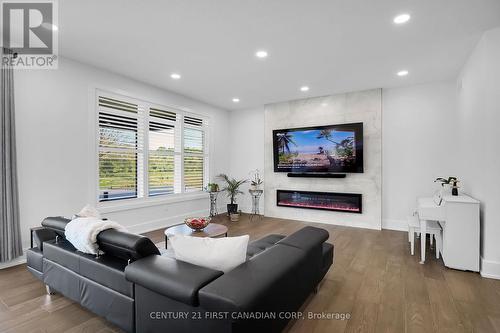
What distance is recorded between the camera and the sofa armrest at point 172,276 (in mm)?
1302

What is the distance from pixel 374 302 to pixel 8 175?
4.47 metres

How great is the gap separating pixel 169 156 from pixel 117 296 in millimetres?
3865

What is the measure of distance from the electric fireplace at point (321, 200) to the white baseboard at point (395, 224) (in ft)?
1.75

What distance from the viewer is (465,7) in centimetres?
246

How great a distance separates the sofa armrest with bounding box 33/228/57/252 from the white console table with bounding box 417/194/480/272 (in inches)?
181

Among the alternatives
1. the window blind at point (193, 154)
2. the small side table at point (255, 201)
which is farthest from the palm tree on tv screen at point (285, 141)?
the window blind at point (193, 154)

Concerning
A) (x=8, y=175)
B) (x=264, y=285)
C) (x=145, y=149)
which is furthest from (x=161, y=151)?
(x=264, y=285)

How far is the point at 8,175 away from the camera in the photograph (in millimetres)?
3051

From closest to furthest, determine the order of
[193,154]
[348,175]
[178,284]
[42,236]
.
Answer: [178,284]
[42,236]
[348,175]
[193,154]

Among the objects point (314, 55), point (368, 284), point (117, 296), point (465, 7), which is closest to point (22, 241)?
point (117, 296)

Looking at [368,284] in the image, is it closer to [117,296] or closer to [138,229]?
[117,296]

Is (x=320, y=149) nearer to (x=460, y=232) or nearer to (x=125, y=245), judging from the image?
(x=460, y=232)

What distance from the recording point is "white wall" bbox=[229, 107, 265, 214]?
21.6 ft

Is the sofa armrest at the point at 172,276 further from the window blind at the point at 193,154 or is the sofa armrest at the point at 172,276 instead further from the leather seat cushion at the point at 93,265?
the window blind at the point at 193,154
